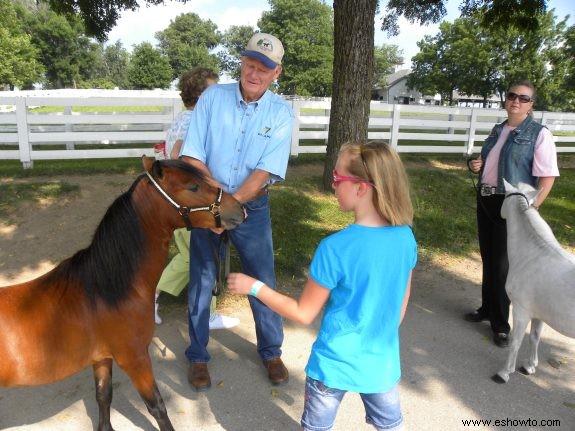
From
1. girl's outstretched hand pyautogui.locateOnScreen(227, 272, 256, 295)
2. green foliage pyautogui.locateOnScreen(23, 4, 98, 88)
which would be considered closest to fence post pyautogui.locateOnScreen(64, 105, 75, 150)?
girl's outstretched hand pyautogui.locateOnScreen(227, 272, 256, 295)

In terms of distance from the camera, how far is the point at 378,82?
271 ft

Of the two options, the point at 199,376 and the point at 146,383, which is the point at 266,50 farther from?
the point at 199,376

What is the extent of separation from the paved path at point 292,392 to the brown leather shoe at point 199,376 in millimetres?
51

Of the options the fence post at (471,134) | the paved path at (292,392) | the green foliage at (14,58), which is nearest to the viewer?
the paved path at (292,392)

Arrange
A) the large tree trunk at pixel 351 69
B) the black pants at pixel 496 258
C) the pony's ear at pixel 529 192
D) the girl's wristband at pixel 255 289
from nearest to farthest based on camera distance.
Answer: the girl's wristband at pixel 255 289
the pony's ear at pixel 529 192
the black pants at pixel 496 258
the large tree trunk at pixel 351 69

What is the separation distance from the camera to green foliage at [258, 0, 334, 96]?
64.6 m

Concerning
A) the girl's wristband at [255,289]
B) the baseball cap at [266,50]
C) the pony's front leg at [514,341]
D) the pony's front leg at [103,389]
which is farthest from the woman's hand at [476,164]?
the pony's front leg at [103,389]

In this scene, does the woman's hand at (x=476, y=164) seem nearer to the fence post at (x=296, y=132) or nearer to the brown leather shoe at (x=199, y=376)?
the brown leather shoe at (x=199, y=376)

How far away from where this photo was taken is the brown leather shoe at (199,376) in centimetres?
312

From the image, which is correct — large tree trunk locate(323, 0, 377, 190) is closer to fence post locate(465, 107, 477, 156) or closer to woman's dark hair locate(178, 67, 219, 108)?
woman's dark hair locate(178, 67, 219, 108)

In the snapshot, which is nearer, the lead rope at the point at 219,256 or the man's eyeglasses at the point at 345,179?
the man's eyeglasses at the point at 345,179

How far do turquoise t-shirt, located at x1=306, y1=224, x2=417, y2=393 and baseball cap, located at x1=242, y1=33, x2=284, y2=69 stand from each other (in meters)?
1.44

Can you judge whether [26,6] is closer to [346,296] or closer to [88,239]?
[88,239]

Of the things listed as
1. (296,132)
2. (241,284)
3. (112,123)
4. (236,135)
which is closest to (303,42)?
(296,132)
